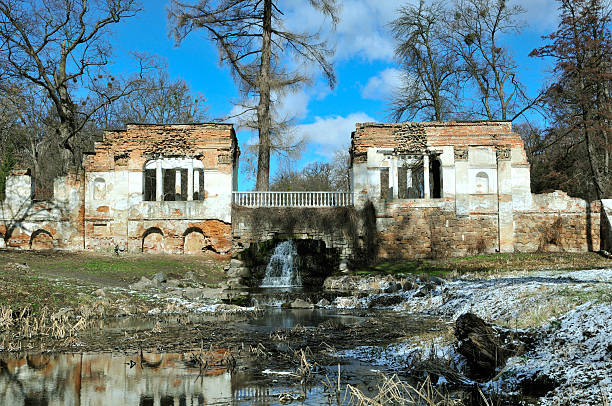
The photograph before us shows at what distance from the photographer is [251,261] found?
2277 cm

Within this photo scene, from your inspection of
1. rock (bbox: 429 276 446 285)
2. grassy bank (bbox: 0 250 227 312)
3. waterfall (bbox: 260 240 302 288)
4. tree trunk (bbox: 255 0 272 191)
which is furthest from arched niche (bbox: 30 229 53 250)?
rock (bbox: 429 276 446 285)

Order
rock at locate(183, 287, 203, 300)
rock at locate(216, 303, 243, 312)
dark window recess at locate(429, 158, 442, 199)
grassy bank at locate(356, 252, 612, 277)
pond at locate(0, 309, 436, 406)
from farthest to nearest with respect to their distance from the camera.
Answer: dark window recess at locate(429, 158, 442, 199) < grassy bank at locate(356, 252, 612, 277) < rock at locate(183, 287, 203, 300) < rock at locate(216, 303, 243, 312) < pond at locate(0, 309, 436, 406)

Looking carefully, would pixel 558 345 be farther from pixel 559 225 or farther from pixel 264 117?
pixel 264 117

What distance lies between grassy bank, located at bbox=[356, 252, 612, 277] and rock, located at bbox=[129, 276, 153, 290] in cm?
792

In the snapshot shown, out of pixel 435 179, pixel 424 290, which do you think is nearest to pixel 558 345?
pixel 424 290

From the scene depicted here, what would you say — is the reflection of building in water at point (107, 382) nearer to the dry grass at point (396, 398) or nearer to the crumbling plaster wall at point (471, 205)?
the dry grass at point (396, 398)

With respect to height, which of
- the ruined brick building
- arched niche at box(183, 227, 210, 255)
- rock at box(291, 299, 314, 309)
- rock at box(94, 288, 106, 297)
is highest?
the ruined brick building

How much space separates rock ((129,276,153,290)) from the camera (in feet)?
50.2

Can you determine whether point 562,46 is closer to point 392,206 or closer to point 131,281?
point 392,206

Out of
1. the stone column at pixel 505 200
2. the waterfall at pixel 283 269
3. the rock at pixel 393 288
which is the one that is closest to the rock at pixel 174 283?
the waterfall at pixel 283 269

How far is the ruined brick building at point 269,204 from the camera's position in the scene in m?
24.0

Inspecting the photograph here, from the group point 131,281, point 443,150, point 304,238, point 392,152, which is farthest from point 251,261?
point 443,150

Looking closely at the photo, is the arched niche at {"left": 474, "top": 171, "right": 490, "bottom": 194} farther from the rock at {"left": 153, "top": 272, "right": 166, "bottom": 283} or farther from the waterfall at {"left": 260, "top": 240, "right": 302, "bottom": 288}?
the rock at {"left": 153, "top": 272, "right": 166, "bottom": 283}

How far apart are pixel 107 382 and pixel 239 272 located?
1521 cm
